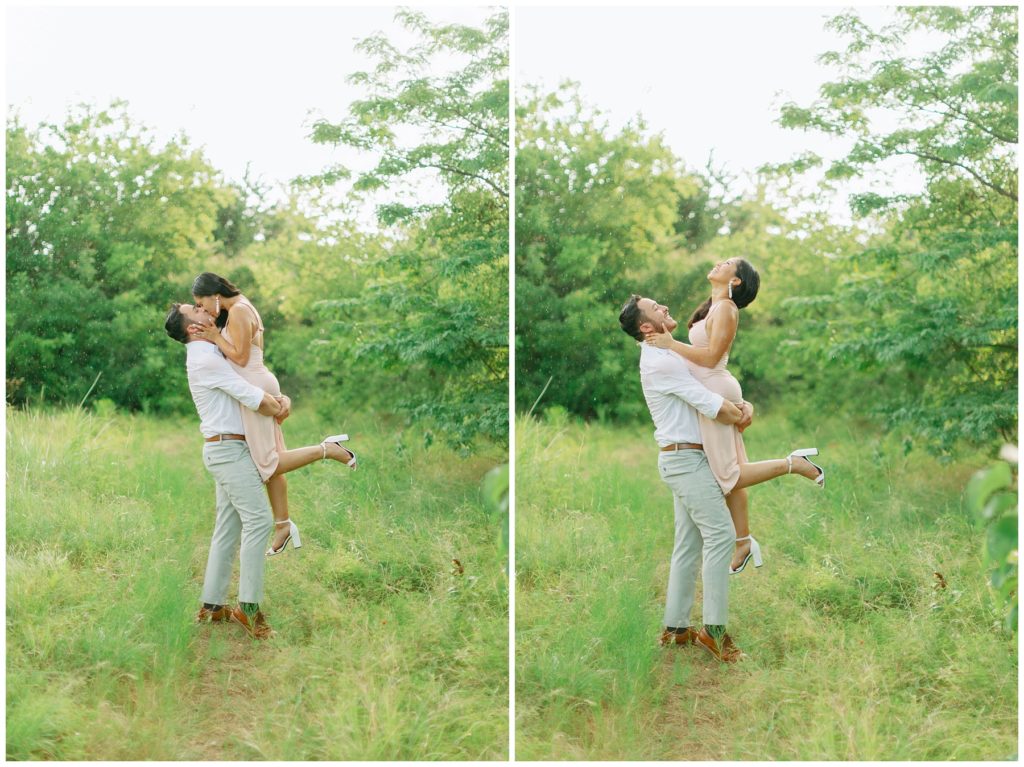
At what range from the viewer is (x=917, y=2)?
399 cm

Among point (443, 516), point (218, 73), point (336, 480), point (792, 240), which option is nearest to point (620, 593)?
point (443, 516)

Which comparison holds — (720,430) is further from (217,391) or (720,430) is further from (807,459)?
(217,391)

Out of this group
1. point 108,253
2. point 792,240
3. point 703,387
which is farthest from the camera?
point 792,240

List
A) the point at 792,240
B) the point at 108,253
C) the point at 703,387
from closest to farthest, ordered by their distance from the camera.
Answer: the point at 703,387, the point at 108,253, the point at 792,240

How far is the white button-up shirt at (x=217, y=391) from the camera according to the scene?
3.74 meters

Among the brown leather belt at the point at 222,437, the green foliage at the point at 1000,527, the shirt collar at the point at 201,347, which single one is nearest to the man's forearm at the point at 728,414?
the green foliage at the point at 1000,527

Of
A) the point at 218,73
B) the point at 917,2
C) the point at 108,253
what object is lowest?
the point at 108,253

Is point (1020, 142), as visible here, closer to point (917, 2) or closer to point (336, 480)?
point (917, 2)

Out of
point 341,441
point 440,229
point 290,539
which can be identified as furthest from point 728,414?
point 290,539

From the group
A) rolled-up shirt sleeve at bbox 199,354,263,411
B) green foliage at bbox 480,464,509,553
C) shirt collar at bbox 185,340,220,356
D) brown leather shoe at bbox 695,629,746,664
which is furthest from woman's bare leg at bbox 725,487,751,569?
shirt collar at bbox 185,340,220,356

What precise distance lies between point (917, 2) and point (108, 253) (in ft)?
10.7

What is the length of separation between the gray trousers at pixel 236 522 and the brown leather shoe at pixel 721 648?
1586mm

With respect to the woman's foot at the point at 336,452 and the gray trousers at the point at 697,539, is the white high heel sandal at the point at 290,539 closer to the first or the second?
the woman's foot at the point at 336,452

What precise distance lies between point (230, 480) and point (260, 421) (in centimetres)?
24
